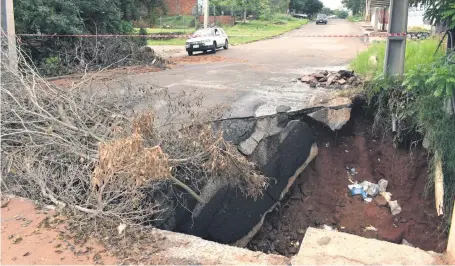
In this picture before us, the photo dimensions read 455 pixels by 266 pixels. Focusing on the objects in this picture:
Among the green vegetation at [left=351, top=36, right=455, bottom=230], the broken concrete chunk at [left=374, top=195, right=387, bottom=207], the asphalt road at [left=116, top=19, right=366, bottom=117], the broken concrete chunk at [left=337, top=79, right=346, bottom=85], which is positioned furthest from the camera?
the broken concrete chunk at [left=337, top=79, right=346, bottom=85]

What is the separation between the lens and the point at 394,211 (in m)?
7.15

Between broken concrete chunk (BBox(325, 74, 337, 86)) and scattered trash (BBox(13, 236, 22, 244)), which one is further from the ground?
broken concrete chunk (BBox(325, 74, 337, 86))

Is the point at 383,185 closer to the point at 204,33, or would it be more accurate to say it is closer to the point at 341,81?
the point at 341,81

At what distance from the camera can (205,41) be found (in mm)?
21953

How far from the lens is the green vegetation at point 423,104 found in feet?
19.4

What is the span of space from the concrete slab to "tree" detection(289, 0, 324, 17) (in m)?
82.2

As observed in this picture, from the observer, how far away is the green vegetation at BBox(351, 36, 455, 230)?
591 centimetres

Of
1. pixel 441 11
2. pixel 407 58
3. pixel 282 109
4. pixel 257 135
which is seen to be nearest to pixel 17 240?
pixel 257 135

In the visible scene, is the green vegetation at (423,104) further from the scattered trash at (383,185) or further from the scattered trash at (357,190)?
the scattered trash at (357,190)

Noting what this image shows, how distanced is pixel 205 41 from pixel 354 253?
1899cm

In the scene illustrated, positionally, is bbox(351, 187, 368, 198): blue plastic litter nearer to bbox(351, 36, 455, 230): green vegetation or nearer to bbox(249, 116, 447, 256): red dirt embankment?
bbox(249, 116, 447, 256): red dirt embankment

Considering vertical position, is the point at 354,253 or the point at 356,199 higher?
the point at 354,253

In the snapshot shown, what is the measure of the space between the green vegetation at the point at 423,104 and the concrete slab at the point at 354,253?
2.28 metres

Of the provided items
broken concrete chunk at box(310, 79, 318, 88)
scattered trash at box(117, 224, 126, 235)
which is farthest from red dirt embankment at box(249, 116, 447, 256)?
scattered trash at box(117, 224, 126, 235)
